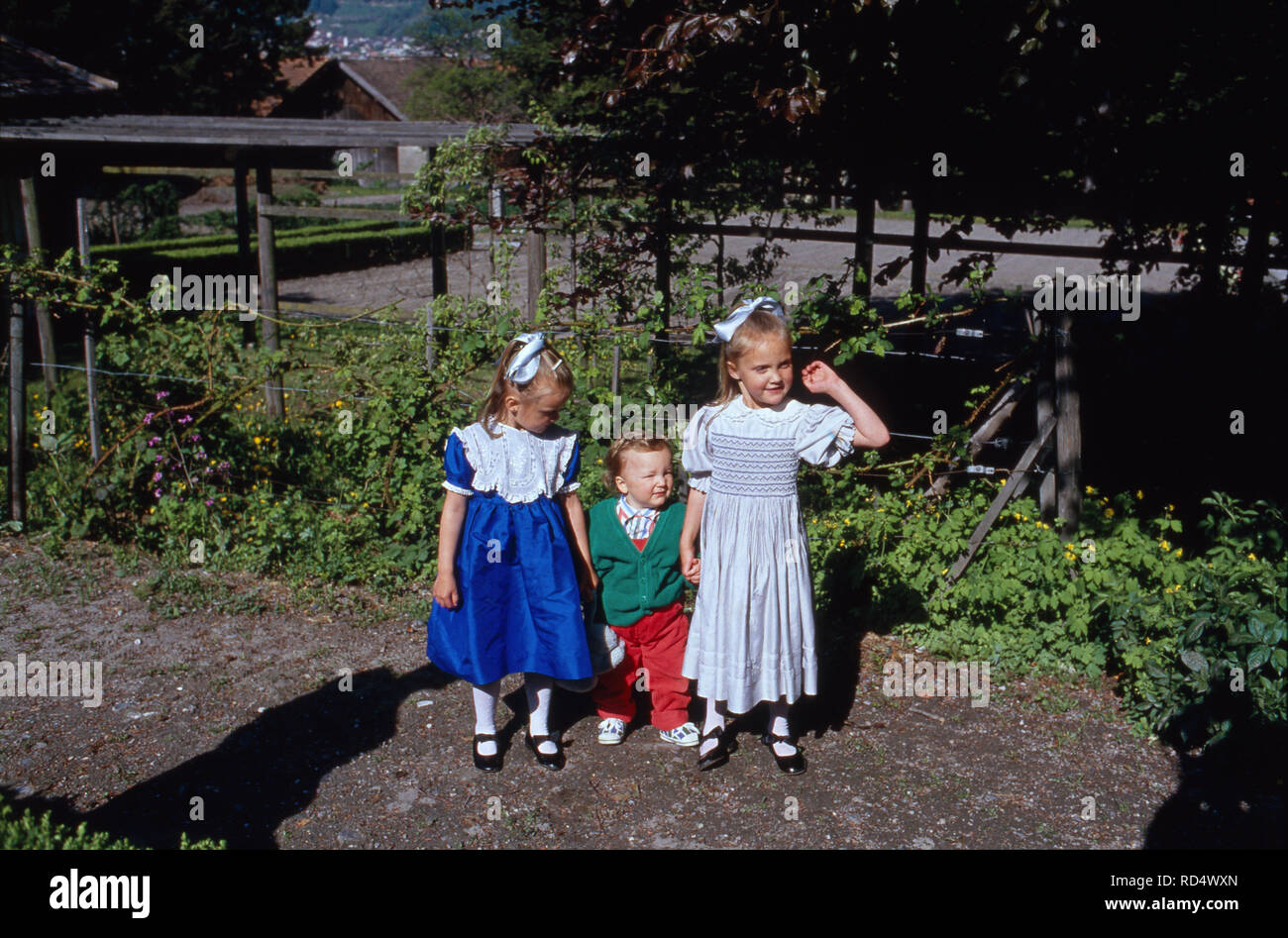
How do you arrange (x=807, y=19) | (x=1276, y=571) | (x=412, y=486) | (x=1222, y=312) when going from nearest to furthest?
1. (x=1276, y=571)
2. (x=807, y=19)
3. (x=412, y=486)
4. (x=1222, y=312)

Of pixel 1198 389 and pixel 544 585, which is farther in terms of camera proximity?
pixel 1198 389

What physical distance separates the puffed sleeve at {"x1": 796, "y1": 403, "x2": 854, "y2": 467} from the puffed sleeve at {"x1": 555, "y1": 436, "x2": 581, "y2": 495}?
0.74 meters

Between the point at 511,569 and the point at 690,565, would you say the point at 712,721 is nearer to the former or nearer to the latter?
the point at 690,565

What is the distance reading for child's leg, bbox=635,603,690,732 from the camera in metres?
3.83

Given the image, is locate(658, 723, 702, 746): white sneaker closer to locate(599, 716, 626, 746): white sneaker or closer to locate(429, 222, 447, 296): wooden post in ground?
locate(599, 716, 626, 746): white sneaker

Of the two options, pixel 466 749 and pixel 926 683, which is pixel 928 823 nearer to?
pixel 926 683

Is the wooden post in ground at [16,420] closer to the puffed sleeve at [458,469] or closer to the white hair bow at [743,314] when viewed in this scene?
the puffed sleeve at [458,469]

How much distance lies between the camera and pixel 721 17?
4535mm

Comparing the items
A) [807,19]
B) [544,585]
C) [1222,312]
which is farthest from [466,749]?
[1222,312]

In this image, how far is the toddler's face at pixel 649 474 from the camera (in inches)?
144

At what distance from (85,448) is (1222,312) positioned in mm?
6909

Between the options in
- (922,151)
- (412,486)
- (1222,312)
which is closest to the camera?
(412,486)

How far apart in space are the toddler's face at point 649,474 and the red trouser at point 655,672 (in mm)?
400

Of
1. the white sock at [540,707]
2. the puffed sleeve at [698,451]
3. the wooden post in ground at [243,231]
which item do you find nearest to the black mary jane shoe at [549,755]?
the white sock at [540,707]
